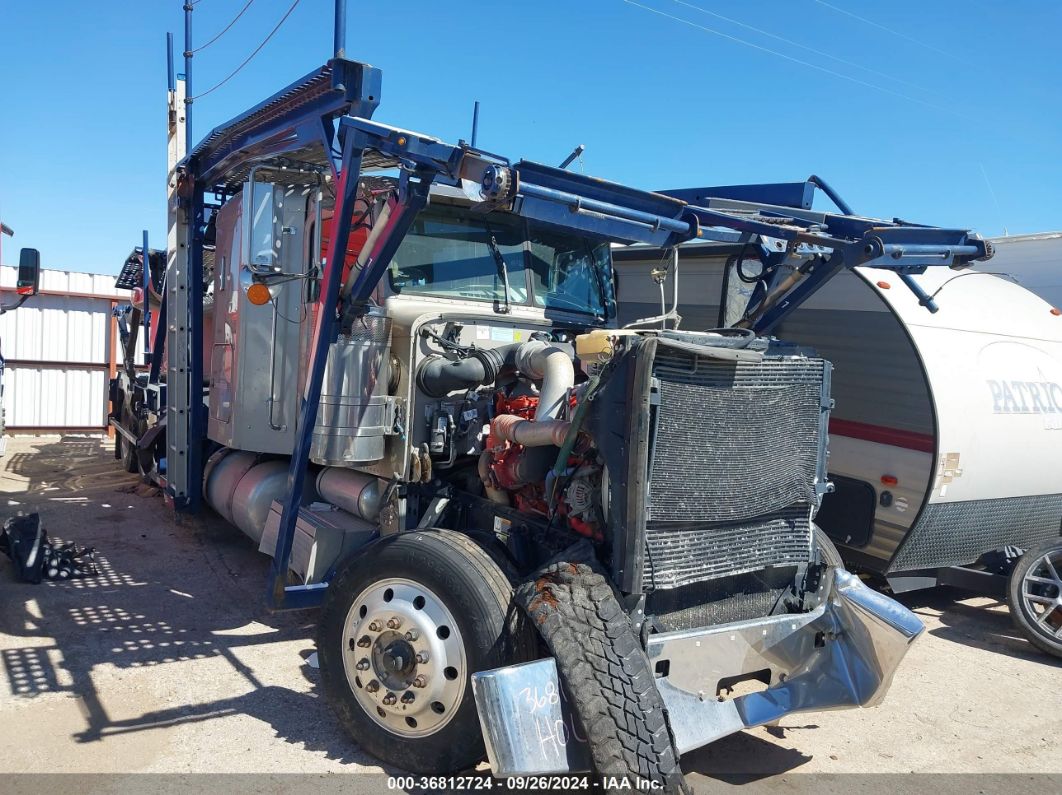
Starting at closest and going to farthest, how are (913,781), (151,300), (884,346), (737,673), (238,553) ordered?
(737,673) < (913,781) < (884,346) < (238,553) < (151,300)

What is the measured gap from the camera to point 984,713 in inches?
177

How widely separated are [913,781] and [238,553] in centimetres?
528

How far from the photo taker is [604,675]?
2.88 metres

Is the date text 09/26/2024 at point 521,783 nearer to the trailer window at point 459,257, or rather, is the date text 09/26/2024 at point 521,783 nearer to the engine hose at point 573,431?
the engine hose at point 573,431

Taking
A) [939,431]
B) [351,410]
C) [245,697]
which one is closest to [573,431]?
[351,410]

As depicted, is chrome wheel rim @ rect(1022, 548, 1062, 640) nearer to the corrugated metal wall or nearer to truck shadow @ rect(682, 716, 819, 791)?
truck shadow @ rect(682, 716, 819, 791)

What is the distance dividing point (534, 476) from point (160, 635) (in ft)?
9.12

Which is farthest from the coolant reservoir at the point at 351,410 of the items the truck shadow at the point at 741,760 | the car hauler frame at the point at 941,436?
the car hauler frame at the point at 941,436

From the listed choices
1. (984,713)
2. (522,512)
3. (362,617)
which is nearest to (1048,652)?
(984,713)

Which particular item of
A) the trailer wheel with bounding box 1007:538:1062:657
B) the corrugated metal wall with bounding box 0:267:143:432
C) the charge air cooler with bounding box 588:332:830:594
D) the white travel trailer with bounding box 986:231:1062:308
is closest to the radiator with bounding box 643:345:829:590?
A: the charge air cooler with bounding box 588:332:830:594

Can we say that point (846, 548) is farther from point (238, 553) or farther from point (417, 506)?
point (238, 553)

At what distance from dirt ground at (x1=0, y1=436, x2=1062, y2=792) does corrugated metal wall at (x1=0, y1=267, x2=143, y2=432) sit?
983cm

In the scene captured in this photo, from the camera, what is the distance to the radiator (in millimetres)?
3174

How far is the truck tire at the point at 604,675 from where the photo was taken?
2.75 meters
